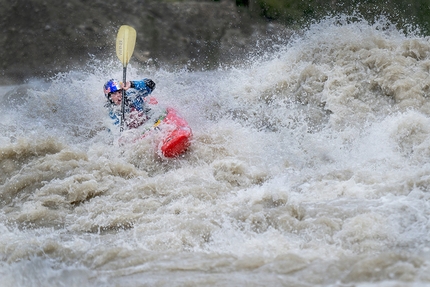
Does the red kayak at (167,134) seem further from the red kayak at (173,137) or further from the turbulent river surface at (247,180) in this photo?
the turbulent river surface at (247,180)

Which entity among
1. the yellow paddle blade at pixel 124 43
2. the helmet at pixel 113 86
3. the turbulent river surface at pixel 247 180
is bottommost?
the turbulent river surface at pixel 247 180

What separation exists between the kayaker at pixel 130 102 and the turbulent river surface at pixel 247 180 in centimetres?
24

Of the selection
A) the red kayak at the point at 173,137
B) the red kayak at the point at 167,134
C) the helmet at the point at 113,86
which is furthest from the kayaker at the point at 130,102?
the red kayak at the point at 173,137

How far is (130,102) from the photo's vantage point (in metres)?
5.27

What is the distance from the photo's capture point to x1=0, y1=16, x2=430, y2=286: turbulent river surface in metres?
3.16

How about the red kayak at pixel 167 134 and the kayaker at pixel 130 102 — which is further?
the kayaker at pixel 130 102

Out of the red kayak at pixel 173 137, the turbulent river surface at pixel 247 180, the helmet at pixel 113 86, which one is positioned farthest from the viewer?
the helmet at pixel 113 86

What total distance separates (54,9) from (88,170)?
5.14m

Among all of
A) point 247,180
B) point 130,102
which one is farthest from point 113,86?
point 247,180

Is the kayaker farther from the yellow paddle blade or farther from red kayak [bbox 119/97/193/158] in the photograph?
the yellow paddle blade

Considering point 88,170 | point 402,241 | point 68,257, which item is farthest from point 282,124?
point 68,257

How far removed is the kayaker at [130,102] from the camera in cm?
523

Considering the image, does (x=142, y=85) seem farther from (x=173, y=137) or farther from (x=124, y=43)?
(x=173, y=137)

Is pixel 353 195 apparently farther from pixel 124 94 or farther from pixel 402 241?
pixel 124 94
